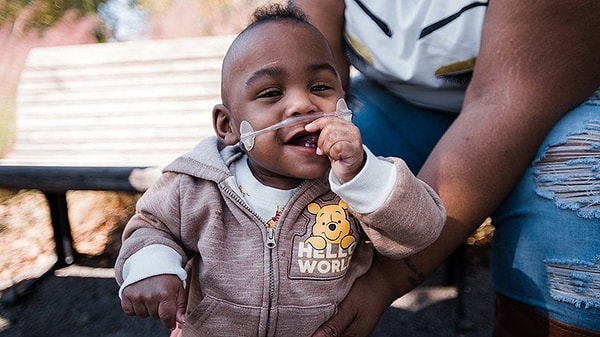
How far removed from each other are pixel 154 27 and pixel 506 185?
5943 mm

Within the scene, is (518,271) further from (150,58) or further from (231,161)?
(150,58)

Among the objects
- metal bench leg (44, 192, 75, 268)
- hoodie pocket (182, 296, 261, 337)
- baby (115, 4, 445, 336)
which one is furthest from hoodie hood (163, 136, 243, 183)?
metal bench leg (44, 192, 75, 268)

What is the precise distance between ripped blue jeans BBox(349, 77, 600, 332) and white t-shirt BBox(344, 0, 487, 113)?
0.31 m

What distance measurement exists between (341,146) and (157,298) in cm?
38

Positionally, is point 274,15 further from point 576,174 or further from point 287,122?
point 576,174

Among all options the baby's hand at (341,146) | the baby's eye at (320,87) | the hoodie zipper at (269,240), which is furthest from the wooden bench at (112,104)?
the baby's hand at (341,146)

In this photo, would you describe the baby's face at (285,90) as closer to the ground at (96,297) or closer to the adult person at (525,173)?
the adult person at (525,173)

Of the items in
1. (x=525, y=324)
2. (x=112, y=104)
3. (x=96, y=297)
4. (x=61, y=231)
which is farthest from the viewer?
(x=112, y=104)

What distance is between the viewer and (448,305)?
1990 millimetres

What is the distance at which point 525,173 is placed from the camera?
102 centimetres

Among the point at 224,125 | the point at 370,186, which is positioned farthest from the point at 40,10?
the point at 370,186

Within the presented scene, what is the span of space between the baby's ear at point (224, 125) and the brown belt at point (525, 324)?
0.66 meters

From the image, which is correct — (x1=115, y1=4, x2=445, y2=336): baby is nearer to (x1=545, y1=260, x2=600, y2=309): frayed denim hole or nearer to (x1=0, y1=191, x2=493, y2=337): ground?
(x1=545, y1=260, x2=600, y2=309): frayed denim hole

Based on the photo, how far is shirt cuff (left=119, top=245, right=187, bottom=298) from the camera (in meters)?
0.84
